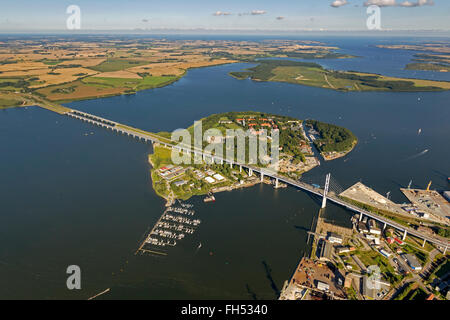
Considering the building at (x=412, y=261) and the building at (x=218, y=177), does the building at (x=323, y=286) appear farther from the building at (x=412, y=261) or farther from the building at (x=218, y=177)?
the building at (x=218, y=177)

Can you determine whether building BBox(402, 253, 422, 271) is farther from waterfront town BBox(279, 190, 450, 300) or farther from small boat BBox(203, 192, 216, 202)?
small boat BBox(203, 192, 216, 202)

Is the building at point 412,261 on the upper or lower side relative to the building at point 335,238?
lower

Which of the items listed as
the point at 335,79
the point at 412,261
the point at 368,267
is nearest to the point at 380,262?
the point at 368,267

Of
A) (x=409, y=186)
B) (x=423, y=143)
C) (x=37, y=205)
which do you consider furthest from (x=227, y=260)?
(x=423, y=143)

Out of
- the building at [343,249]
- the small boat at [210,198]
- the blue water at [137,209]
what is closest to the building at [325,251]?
the building at [343,249]

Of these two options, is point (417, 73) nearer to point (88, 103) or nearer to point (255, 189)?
point (255, 189)

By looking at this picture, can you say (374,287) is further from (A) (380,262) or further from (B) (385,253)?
(B) (385,253)
